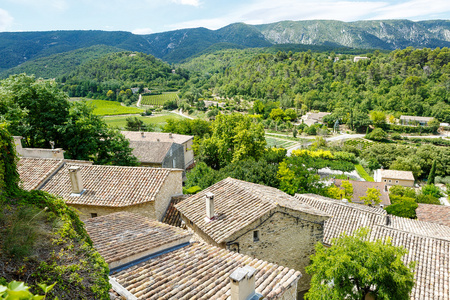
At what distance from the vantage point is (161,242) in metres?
8.91

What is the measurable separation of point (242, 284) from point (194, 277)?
170 centimetres

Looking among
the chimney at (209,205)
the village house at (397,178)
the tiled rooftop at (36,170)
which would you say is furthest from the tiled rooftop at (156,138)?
the village house at (397,178)

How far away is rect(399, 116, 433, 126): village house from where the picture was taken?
9400 centimetres

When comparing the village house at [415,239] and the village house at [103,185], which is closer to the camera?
the village house at [415,239]

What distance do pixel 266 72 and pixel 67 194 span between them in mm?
156511

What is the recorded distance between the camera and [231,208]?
12695mm

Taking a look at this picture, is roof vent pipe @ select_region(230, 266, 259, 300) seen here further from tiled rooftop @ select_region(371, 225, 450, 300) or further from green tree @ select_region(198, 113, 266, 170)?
green tree @ select_region(198, 113, 266, 170)

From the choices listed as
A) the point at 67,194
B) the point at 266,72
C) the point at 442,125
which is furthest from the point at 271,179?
the point at 266,72

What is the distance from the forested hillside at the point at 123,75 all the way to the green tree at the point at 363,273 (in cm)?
13032

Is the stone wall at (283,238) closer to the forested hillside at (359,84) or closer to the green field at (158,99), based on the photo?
the forested hillside at (359,84)

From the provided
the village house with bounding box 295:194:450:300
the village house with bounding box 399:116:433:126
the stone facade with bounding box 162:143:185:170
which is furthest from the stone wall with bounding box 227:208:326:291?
the village house with bounding box 399:116:433:126

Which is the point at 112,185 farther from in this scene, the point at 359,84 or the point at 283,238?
the point at 359,84

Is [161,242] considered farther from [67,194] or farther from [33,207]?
[67,194]

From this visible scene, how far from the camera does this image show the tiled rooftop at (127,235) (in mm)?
8177
